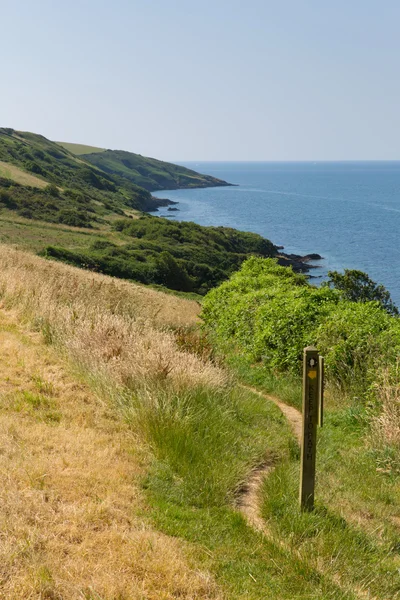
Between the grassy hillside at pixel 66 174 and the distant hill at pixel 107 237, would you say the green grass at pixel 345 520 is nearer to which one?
the distant hill at pixel 107 237

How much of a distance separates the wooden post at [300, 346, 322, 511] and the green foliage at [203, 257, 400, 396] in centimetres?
388

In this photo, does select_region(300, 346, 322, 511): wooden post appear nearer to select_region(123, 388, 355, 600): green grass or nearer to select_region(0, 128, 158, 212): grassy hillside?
select_region(123, 388, 355, 600): green grass

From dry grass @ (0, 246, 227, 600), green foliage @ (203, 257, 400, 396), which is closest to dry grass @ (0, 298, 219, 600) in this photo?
dry grass @ (0, 246, 227, 600)

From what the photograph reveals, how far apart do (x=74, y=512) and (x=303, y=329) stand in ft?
23.7

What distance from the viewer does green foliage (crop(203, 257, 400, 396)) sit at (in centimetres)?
941

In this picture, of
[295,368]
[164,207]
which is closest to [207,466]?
[295,368]

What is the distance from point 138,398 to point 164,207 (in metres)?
129

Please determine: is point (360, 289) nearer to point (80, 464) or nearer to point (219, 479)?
A: point (219, 479)

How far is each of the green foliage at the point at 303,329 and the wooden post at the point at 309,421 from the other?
3.88 m

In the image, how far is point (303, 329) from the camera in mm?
11148

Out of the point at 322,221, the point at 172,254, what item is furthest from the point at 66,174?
the point at 172,254

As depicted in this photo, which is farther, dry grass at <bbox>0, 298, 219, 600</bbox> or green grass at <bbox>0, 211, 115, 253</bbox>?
green grass at <bbox>0, 211, 115, 253</bbox>

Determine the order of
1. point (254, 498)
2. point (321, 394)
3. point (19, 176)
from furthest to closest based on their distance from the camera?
point (19, 176)
point (254, 498)
point (321, 394)

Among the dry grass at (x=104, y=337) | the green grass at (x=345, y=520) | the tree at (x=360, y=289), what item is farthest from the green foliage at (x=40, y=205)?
the green grass at (x=345, y=520)
